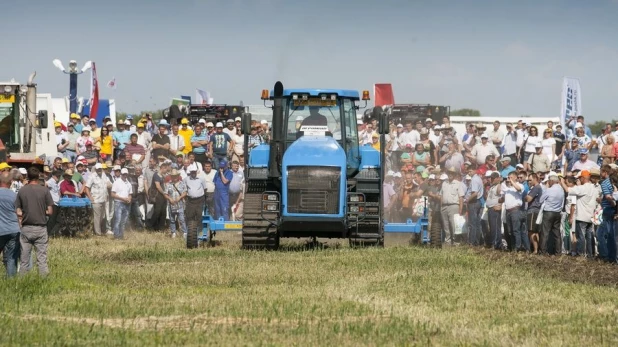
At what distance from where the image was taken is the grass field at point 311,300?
1330cm

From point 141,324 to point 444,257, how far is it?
9123mm

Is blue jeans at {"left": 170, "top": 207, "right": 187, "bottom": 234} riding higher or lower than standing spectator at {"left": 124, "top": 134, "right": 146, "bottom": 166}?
lower

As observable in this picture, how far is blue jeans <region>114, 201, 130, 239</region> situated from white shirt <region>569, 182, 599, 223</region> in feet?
37.3

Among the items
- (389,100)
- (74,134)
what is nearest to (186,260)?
(74,134)

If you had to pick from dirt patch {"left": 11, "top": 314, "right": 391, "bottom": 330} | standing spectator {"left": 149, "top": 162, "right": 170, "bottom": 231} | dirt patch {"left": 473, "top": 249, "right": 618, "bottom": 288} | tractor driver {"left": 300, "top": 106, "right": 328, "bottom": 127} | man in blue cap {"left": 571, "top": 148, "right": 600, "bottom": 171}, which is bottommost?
dirt patch {"left": 11, "top": 314, "right": 391, "bottom": 330}

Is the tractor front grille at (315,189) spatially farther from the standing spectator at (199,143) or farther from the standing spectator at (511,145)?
the standing spectator at (511,145)

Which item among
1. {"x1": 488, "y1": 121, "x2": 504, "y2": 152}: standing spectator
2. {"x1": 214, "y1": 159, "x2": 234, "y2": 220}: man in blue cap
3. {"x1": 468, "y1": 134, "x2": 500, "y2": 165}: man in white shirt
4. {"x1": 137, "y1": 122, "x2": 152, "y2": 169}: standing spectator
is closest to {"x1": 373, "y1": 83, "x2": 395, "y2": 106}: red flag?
{"x1": 488, "y1": 121, "x2": 504, "y2": 152}: standing spectator

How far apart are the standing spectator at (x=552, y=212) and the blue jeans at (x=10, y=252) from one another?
38.5ft

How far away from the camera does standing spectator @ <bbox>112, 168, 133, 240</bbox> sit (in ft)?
100

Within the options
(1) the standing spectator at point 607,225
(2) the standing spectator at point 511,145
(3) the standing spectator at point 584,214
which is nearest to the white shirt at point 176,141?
(2) the standing spectator at point 511,145

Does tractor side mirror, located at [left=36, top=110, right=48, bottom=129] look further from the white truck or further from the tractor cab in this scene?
the tractor cab

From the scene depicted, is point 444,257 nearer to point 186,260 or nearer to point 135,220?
point 186,260

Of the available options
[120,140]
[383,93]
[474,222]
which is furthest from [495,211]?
[383,93]

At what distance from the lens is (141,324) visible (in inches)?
557
